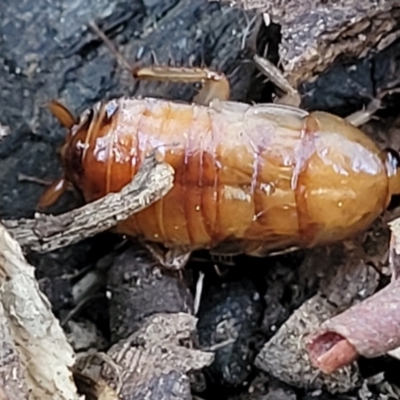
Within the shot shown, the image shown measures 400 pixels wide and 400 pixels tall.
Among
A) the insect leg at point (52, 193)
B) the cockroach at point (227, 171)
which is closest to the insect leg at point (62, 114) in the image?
the cockroach at point (227, 171)

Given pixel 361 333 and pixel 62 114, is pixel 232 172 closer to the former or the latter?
pixel 62 114

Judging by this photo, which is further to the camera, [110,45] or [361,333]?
[110,45]

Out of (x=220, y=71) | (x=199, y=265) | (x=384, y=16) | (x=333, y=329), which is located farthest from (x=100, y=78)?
(x=333, y=329)

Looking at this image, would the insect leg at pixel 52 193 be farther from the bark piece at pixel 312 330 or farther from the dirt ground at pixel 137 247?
the bark piece at pixel 312 330

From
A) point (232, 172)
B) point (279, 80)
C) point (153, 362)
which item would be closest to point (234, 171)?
point (232, 172)

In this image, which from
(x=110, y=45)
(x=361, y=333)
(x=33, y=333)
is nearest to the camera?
(x=33, y=333)
